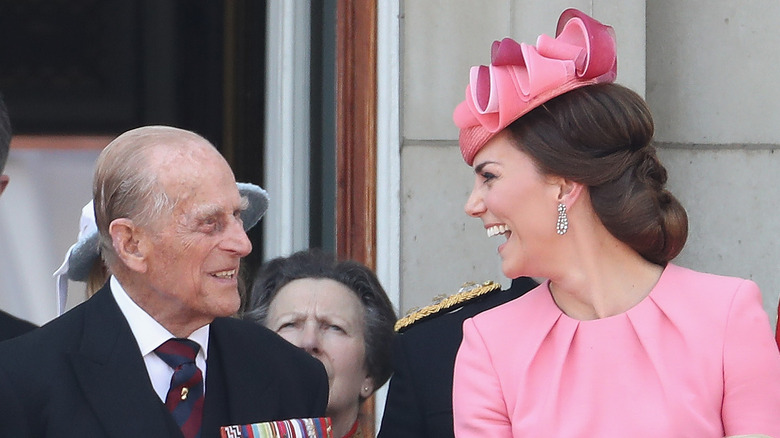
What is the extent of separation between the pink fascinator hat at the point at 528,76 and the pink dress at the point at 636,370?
0.39 metres

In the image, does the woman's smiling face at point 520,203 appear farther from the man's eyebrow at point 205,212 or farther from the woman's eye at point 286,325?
the woman's eye at point 286,325

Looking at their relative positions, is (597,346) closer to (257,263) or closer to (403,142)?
(403,142)

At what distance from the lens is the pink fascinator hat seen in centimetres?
261

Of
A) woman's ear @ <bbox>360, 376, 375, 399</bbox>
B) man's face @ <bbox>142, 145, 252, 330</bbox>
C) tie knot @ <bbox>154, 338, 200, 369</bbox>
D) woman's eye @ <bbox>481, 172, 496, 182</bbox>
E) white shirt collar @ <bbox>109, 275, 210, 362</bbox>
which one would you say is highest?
woman's eye @ <bbox>481, 172, 496, 182</bbox>

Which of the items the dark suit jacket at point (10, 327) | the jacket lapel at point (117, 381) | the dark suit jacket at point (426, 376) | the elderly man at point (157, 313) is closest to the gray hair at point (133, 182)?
the elderly man at point (157, 313)

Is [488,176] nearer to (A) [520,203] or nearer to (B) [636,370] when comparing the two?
(A) [520,203]

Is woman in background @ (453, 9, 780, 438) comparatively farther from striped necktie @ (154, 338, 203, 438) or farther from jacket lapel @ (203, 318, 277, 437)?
striped necktie @ (154, 338, 203, 438)

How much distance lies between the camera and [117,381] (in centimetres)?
257

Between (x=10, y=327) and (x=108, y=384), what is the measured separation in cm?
72

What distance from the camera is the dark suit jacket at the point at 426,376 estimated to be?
10.4ft

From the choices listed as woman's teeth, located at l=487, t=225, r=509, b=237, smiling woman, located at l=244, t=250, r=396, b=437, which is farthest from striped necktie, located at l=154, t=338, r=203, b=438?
smiling woman, located at l=244, t=250, r=396, b=437

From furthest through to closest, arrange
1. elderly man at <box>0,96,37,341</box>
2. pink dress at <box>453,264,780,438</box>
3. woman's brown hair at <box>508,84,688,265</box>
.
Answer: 1. elderly man at <box>0,96,37,341</box>
2. woman's brown hair at <box>508,84,688,265</box>
3. pink dress at <box>453,264,780,438</box>

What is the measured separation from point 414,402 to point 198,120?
2412 millimetres

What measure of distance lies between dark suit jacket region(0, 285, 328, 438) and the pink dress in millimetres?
418
